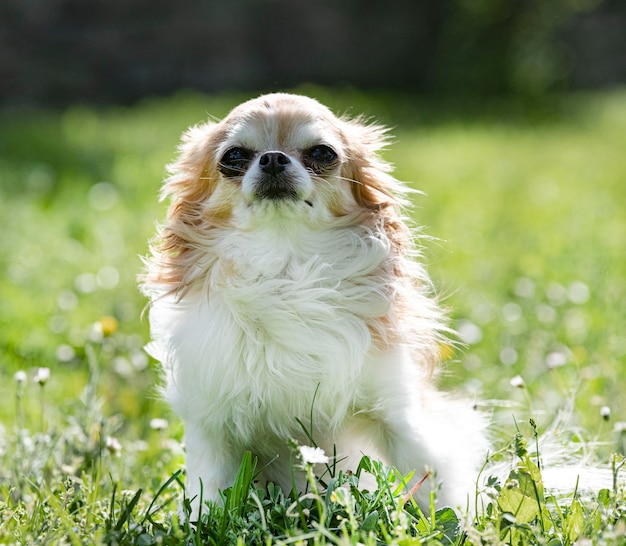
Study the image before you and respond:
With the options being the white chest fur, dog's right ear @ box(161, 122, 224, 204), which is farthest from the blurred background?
the white chest fur

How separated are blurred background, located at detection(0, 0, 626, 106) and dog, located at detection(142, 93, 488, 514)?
9317 millimetres

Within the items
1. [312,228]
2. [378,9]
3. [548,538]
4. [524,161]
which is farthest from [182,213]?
[378,9]

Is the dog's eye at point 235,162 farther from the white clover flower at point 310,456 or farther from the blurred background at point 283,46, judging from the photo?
the blurred background at point 283,46

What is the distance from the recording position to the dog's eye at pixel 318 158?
2.77m

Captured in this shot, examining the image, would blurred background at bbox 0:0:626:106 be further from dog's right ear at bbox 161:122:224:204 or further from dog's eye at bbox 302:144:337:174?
dog's eye at bbox 302:144:337:174

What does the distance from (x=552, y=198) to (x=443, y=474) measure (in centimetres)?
516

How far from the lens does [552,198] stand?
7.47 m

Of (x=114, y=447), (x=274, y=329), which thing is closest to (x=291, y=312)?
(x=274, y=329)

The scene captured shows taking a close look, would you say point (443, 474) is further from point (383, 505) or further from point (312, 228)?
point (312, 228)

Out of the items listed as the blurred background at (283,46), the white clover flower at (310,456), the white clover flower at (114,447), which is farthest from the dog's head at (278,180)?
the blurred background at (283,46)

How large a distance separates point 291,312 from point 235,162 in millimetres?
486

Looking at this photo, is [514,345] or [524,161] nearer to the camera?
[514,345]

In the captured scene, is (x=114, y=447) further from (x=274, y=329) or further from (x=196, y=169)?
(x=196, y=169)

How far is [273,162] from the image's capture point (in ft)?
8.63
